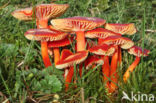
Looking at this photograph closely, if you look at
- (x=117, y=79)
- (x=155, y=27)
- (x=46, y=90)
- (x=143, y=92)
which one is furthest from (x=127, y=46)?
(x=155, y=27)

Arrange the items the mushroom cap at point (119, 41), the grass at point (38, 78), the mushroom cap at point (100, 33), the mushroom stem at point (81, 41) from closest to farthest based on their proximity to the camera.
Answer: the grass at point (38, 78) < the mushroom cap at point (119, 41) < the mushroom cap at point (100, 33) < the mushroom stem at point (81, 41)

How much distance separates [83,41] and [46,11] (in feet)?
2.01

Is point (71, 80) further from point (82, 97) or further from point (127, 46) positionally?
point (127, 46)

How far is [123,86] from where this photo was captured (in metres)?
2.10

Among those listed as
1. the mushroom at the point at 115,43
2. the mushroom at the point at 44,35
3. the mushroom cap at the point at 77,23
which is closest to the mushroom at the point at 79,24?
the mushroom cap at the point at 77,23

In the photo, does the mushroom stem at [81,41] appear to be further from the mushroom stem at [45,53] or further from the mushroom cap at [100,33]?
the mushroom stem at [45,53]

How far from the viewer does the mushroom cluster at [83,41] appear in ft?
7.06

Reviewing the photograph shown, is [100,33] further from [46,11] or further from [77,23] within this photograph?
[46,11]

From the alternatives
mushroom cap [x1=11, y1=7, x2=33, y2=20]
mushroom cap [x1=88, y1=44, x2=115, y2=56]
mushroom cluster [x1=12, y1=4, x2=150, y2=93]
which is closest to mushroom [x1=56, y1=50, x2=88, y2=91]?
mushroom cluster [x1=12, y1=4, x2=150, y2=93]

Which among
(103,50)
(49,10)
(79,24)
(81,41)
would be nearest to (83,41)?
(81,41)

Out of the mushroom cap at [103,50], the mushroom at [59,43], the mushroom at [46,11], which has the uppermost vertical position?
→ the mushroom at [46,11]

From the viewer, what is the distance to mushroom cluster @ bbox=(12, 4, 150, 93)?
2.15 meters

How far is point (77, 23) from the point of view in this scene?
7.40ft

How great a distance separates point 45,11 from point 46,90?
0.99 metres
